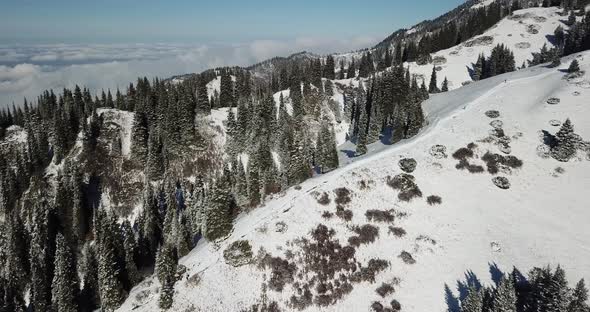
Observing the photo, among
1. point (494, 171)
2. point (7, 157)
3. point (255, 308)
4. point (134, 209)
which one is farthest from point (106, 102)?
point (494, 171)

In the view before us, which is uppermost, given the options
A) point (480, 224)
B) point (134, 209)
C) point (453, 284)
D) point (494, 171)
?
point (494, 171)

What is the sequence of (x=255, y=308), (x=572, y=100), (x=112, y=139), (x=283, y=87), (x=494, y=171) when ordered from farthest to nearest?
(x=283, y=87) → (x=112, y=139) → (x=572, y=100) → (x=494, y=171) → (x=255, y=308)

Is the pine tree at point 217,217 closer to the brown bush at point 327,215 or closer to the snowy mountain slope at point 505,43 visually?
Result: the brown bush at point 327,215

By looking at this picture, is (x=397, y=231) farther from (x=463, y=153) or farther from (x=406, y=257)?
(x=463, y=153)

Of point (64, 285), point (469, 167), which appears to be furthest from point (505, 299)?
point (64, 285)

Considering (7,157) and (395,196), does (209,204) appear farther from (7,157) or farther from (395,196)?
(7,157)

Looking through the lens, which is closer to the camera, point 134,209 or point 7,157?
point 134,209

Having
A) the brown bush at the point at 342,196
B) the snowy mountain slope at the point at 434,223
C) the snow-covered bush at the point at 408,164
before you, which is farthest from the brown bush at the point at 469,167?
the brown bush at the point at 342,196

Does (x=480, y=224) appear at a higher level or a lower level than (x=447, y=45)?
lower
